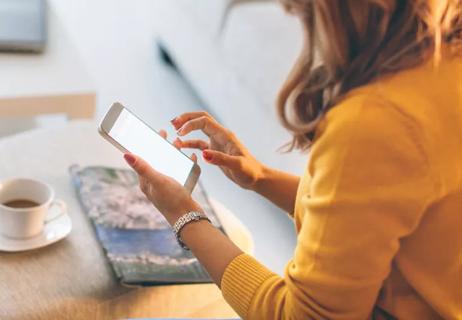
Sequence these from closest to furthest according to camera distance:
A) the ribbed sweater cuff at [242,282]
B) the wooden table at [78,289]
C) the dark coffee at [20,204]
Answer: the ribbed sweater cuff at [242,282]
the wooden table at [78,289]
the dark coffee at [20,204]

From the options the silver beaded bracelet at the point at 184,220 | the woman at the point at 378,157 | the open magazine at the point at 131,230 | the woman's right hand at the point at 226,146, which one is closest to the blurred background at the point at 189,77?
the open magazine at the point at 131,230

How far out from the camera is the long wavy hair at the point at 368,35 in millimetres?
672

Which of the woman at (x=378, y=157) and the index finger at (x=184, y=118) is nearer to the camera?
the woman at (x=378, y=157)

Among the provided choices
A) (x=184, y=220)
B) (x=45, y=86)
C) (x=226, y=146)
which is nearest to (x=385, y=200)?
(x=184, y=220)

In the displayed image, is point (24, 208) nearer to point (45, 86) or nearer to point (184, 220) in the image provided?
point (184, 220)

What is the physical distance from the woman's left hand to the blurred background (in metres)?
0.57

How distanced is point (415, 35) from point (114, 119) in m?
0.48

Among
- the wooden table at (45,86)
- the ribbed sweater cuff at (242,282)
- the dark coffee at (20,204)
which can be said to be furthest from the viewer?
the wooden table at (45,86)

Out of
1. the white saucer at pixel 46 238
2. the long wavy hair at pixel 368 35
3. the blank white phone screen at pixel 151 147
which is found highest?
the long wavy hair at pixel 368 35

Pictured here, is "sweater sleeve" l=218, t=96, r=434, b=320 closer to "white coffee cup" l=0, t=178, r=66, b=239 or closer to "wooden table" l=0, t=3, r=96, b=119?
"white coffee cup" l=0, t=178, r=66, b=239

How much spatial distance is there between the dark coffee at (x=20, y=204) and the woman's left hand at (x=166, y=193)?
26 cm

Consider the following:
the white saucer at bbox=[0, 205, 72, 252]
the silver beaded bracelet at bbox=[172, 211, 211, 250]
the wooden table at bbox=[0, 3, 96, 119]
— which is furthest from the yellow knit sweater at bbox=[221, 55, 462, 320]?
the wooden table at bbox=[0, 3, 96, 119]

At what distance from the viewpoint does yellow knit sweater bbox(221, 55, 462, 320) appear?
0.66 metres

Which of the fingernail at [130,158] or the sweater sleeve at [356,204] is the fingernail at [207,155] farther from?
the sweater sleeve at [356,204]
